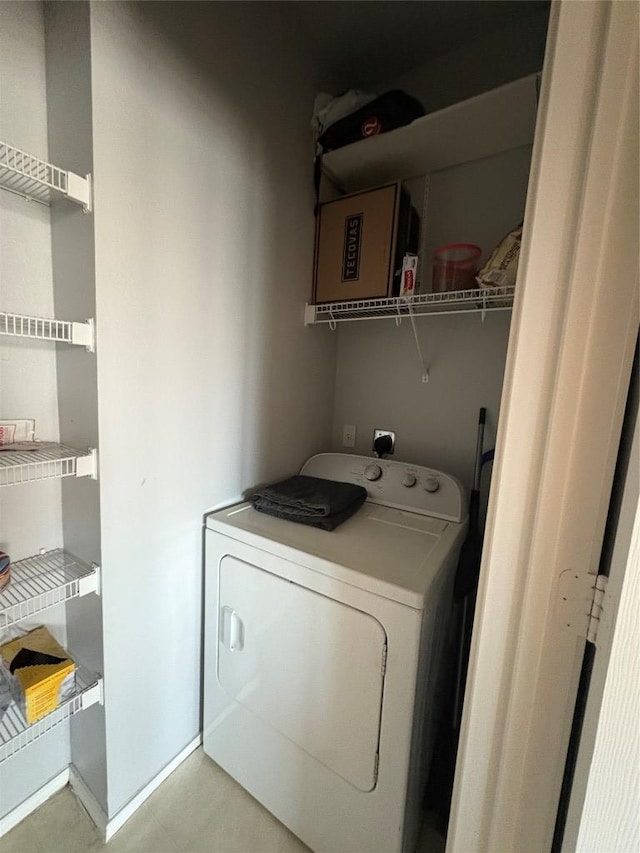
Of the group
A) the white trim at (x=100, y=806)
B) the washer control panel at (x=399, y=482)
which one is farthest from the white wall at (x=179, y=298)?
the washer control panel at (x=399, y=482)

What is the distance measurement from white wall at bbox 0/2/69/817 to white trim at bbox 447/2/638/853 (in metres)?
1.28

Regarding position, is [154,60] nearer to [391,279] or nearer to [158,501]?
[391,279]

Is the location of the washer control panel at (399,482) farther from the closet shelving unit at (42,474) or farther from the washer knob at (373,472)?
the closet shelving unit at (42,474)

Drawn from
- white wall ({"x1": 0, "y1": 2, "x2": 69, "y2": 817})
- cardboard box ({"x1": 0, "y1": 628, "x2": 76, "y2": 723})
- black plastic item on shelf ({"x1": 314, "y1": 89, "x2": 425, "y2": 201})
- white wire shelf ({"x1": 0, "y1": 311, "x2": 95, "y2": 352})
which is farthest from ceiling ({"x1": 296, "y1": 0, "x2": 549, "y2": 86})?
cardboard box ({"x1": 0, "y1": 628, "x2": 76, "y2": 723})

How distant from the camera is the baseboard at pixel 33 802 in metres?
1.19

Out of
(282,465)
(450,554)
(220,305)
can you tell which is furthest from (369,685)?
(220,305)

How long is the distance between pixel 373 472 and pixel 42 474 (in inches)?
48.4

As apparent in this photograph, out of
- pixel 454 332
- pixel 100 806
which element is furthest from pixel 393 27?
pixel 100 806

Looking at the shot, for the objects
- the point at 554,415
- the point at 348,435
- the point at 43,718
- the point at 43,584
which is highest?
the point at 554,415

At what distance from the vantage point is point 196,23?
112 cm

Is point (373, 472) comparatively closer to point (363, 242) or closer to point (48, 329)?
point (363, 242)

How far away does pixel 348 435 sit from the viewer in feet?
6.72

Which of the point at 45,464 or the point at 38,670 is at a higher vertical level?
the point at 45,464

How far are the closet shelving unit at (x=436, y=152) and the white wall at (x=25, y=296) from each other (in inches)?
41.4
